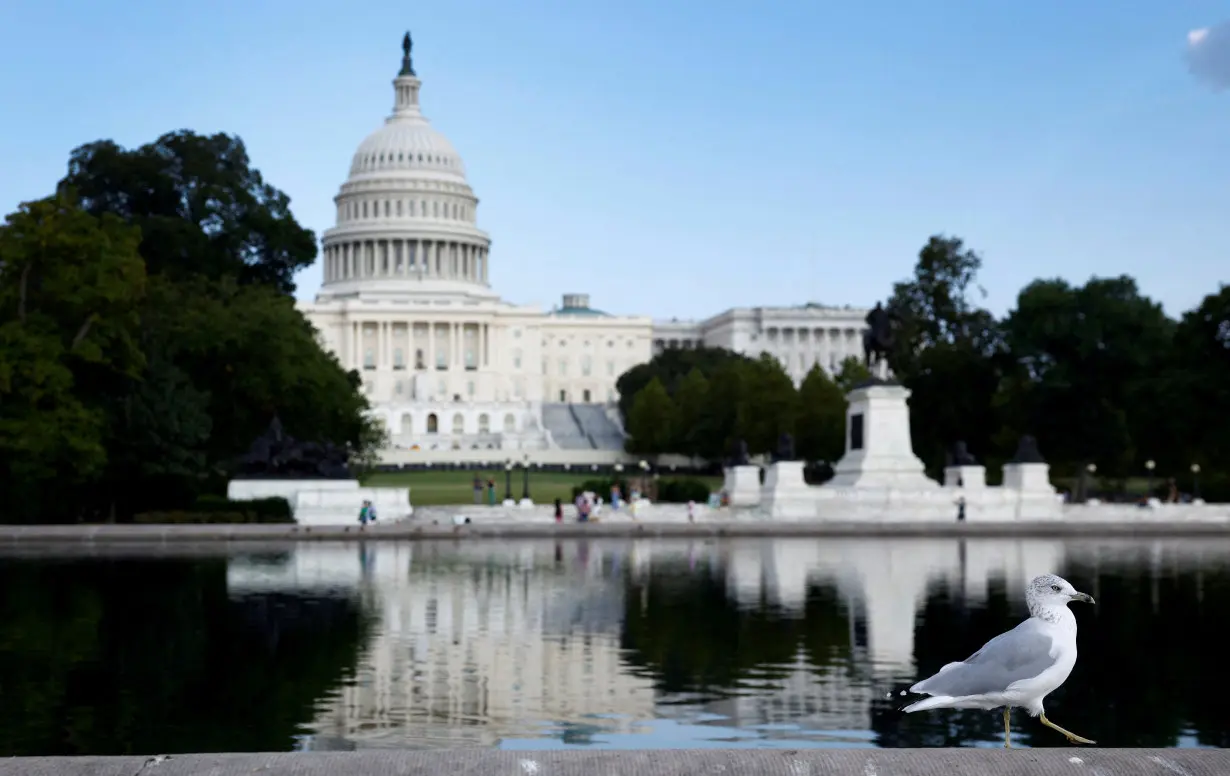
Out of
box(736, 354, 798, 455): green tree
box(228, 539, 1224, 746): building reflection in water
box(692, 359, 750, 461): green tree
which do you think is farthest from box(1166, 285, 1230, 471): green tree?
box(692, 359, 750, 461): green tree

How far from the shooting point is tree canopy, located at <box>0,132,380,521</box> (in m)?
44.8

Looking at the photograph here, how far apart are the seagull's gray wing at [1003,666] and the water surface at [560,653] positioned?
16.9ft

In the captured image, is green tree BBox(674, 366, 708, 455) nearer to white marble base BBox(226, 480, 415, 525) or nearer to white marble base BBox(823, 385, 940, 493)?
white marble base BBox(823, 385, 940, 493)

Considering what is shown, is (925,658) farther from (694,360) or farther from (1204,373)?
(694,360)

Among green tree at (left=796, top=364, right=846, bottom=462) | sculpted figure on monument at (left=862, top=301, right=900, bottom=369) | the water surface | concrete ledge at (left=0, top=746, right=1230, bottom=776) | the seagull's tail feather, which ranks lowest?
the water surface

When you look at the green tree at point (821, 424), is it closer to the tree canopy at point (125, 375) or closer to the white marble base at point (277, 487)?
the tree canopy at point (125, 375)

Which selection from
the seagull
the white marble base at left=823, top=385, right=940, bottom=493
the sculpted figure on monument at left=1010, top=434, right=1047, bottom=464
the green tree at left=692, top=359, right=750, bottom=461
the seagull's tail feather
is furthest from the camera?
the green tree at left=692, top=359, right=750, bottom=461

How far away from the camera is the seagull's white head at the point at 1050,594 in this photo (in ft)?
26.5

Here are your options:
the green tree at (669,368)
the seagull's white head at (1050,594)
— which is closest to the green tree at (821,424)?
the green tree at (669,368)

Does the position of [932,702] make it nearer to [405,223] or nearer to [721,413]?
[721,413]

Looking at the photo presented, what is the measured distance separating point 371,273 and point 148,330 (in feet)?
388

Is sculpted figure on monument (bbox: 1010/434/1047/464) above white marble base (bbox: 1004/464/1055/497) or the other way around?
above

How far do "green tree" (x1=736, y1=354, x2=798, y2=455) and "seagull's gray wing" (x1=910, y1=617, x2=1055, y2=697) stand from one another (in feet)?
240

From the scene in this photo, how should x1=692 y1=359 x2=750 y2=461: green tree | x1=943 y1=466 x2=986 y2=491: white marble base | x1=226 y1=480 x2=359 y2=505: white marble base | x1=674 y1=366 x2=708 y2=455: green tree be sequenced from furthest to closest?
x1=674 y1=366 x2=708 y2=455: green tree
x1=692 y1=359 x2=750 y2=461: green tree
x1=943 y1=466 x2=986 y2=491: white marble base
x1=226 y1=480 x2=359 y2=505: white marble base
